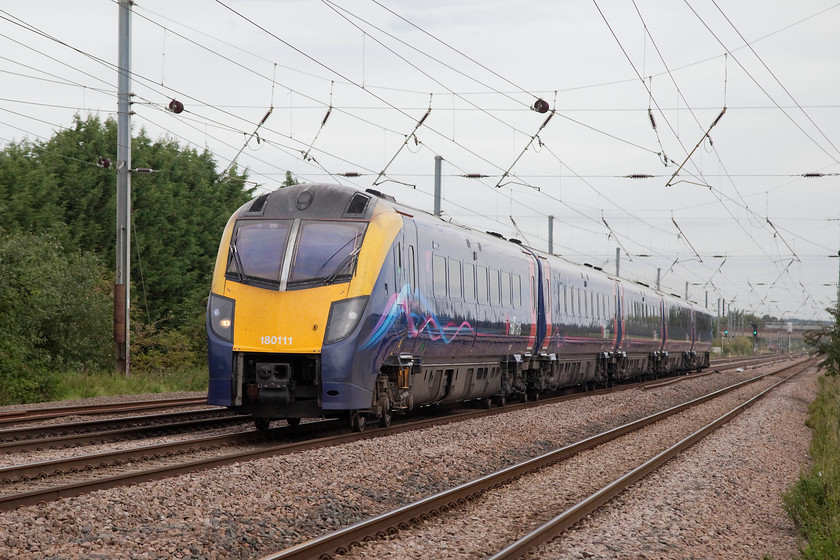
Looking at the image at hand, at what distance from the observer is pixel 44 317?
24.1 meters

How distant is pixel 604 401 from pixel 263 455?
14.6 metres

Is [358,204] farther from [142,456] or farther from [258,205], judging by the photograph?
[142,456]

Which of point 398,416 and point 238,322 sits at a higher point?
point 238,322

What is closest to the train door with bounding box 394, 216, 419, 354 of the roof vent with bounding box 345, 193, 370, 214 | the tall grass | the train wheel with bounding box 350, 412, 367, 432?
the roof vent with bounding box 345, 193, 370, 214

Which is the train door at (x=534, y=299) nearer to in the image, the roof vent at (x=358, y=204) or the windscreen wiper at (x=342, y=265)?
the roof vent at (x=358, y=204)

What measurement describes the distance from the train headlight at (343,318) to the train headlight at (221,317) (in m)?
1.46

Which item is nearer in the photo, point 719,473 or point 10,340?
point 719,473

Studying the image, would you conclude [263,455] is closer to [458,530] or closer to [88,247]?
[458,530]

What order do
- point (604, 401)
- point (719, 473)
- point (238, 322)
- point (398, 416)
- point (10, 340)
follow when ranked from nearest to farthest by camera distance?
point (719, 473) < point (238, 322) < point (398, 416) < point (10, 340) < point (604, 401)

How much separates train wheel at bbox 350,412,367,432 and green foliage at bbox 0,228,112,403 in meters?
9.75

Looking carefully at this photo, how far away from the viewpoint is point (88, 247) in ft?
148

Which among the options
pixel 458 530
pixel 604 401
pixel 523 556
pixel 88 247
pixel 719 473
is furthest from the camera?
pixel 88 247

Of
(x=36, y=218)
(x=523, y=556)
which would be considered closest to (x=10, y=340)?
(x=523, y=556)

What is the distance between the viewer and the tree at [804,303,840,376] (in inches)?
1265
